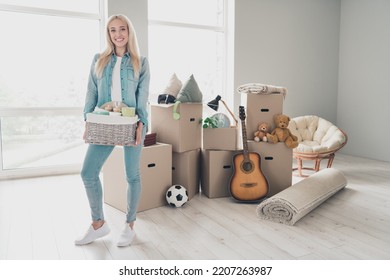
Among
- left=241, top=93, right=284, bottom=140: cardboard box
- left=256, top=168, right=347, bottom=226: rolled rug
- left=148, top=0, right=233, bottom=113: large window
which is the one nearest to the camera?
left=256, top=168, right=347, bottom=226: rolled rug

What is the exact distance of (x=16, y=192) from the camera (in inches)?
130

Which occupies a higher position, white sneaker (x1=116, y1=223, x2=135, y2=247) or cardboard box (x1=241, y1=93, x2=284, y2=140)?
cardboard box (x1=241, y1=93, x2=284, y2=140)

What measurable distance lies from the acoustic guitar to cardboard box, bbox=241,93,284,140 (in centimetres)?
29

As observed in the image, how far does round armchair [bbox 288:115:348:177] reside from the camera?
393 cm

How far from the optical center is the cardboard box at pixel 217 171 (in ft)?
10.2

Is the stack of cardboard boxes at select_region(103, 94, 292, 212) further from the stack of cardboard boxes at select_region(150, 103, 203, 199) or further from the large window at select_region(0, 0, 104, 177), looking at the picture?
the large window at select_region(0, 0, 104, 177)

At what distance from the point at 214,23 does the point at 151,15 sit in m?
0.91

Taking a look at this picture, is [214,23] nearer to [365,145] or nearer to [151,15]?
[151,15]

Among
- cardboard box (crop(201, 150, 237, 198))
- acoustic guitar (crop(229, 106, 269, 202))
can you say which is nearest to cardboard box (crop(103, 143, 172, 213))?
cardboard box (crop(201, 150, 237, 198))

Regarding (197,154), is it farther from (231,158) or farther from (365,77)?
(365,77)

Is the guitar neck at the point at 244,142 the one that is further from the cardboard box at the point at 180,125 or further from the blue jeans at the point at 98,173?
the blue jeans at the point at 98,173

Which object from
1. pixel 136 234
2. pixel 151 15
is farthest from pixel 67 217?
pixel 151 15

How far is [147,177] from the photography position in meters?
2.78
